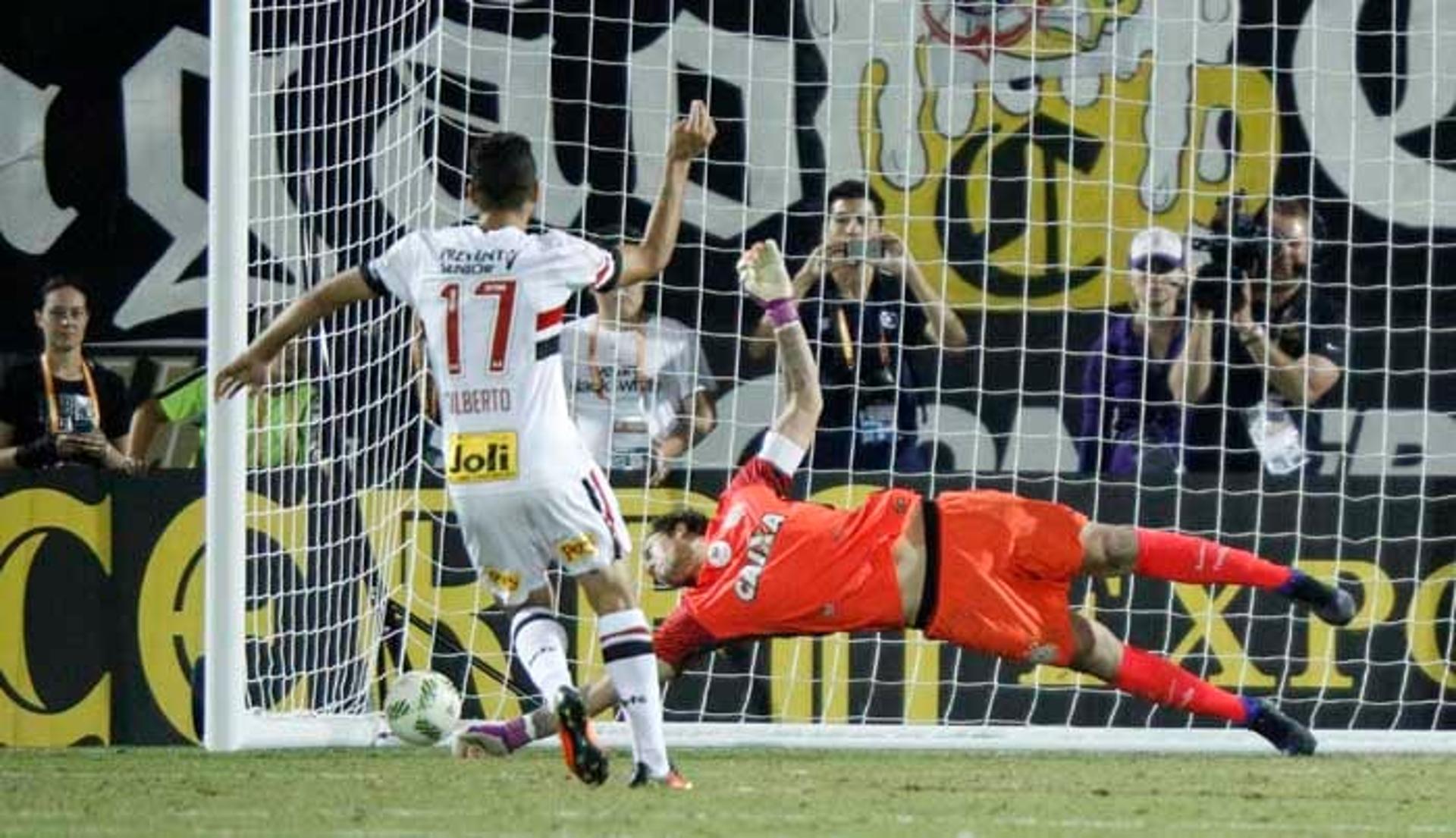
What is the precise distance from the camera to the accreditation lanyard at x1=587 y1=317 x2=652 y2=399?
12180mm

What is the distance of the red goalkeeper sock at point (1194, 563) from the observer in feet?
33.4

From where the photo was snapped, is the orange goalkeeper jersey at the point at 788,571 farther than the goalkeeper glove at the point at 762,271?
Yes

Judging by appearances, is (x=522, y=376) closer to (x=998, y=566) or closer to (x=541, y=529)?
(x=541, y=529)

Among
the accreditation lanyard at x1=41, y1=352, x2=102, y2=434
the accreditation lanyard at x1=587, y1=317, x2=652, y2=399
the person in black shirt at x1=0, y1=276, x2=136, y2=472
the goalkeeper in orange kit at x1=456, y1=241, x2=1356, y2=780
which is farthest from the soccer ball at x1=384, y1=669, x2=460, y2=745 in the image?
the accreditation lanyard at x1=41, y1=352, x2=102, y2=434

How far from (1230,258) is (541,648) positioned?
4.95m

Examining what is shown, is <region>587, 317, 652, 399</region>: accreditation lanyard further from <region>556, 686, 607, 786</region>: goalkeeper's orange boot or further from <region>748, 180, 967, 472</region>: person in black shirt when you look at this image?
<region>556, 686, 607, 786</region>: goalkeeper's orange boot

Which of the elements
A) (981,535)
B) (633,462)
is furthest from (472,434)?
(633,462)

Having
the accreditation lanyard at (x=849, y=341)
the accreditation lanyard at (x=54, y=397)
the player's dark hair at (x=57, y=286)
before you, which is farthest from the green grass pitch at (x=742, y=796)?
the player's dark hair at (x=57, y=286)

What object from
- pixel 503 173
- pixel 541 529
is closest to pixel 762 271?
pixel 503 173

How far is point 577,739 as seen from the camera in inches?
328

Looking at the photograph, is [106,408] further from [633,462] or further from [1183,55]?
[1183,55]

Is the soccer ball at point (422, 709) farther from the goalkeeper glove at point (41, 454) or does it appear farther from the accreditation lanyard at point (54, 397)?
the accreditation lanyard at point (54, 397)

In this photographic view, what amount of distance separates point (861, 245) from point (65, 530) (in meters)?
3.27

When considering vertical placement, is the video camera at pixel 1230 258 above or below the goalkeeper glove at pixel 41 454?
above
